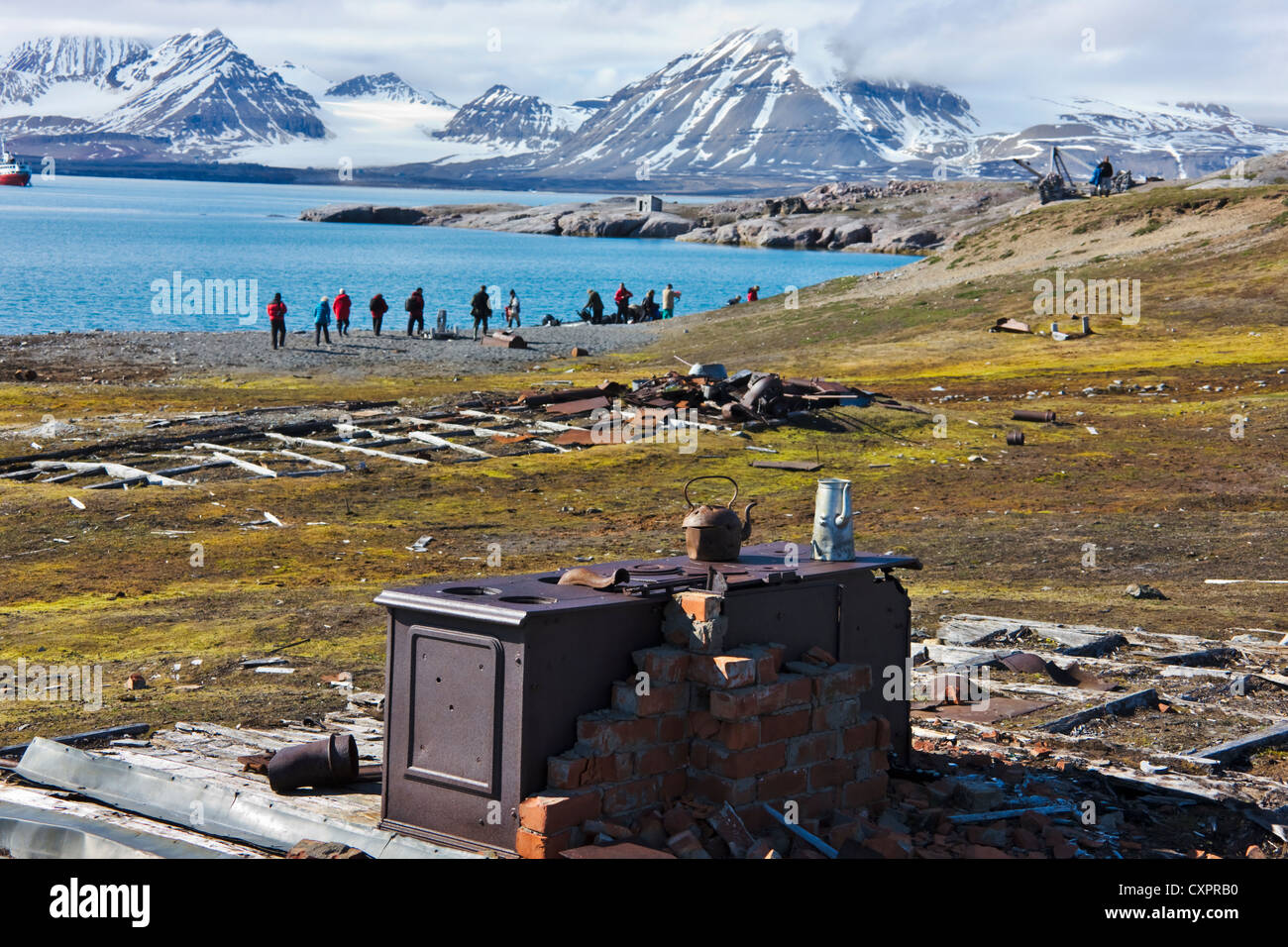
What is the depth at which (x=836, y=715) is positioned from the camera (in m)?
6.96

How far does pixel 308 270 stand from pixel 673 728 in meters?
104

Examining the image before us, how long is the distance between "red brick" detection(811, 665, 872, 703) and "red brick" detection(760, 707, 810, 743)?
0.14m

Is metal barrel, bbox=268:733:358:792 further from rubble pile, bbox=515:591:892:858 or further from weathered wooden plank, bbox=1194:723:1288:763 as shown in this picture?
weathered wooden plank, bbox=1194:723:1288:763

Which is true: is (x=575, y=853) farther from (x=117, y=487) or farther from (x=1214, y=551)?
(x=117, y=487)

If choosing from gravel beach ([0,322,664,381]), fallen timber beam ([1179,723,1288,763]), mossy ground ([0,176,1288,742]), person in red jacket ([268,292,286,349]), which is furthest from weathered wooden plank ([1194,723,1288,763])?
person in red jacket ([268,292,286,349])

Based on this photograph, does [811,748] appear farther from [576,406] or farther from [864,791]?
[576,406]

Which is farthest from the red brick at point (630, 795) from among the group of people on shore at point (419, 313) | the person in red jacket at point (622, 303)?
the person in red jacket at point (622, 303)

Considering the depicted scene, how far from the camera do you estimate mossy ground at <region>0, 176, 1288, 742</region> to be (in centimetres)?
1319

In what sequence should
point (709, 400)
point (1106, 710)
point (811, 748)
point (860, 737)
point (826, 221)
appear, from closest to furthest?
point (811, 748) < point (860, 737) < point (1106, 710) < point (709, 400) < point (826, 221)

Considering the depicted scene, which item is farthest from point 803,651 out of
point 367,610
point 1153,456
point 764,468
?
point 1153,456

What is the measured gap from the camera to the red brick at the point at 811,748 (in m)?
6.73

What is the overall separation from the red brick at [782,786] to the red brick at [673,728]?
0.45 m

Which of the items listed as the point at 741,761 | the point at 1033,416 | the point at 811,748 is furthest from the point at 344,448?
the point at 741,761

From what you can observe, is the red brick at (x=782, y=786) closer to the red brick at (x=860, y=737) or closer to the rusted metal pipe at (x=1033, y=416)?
the red brick at (x=860, y=737)
